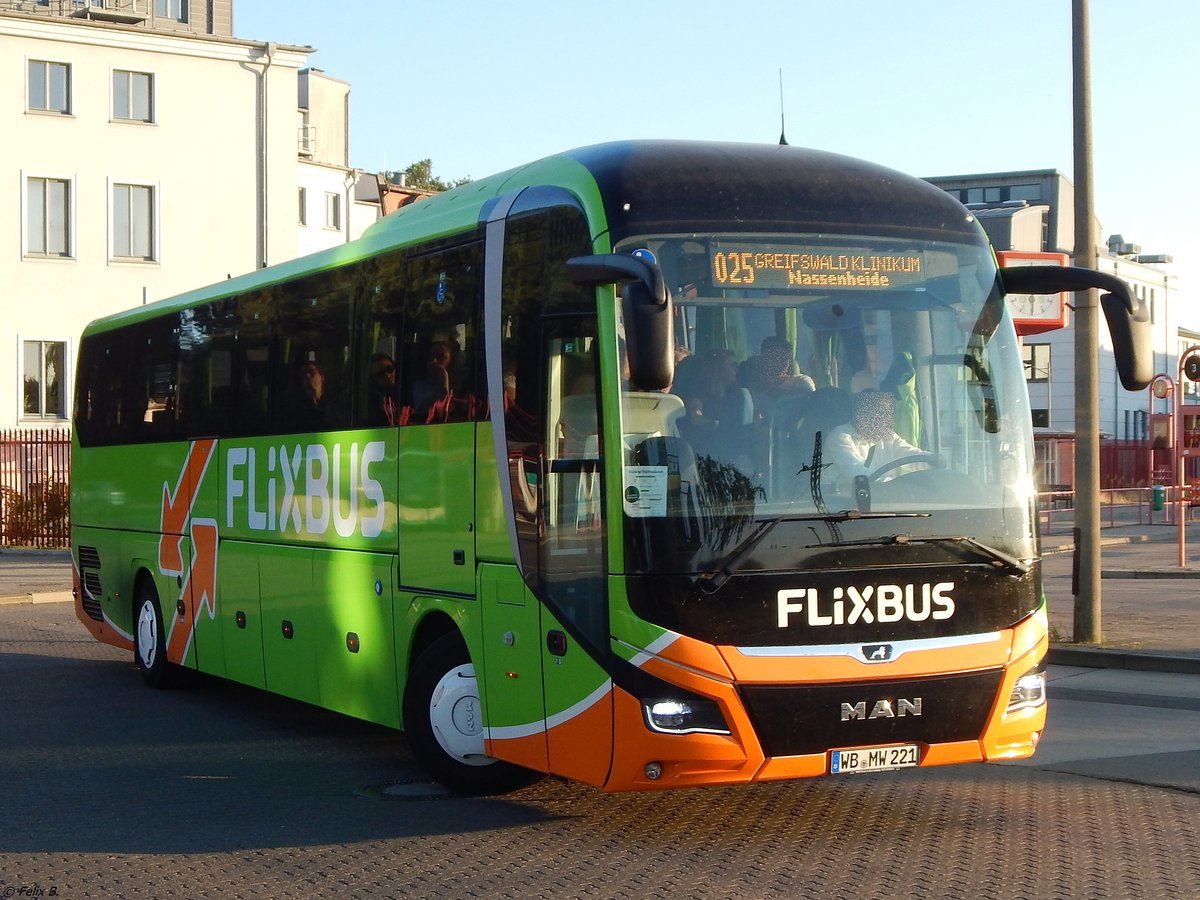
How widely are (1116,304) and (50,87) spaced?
37.9 m

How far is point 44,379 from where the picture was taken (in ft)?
137

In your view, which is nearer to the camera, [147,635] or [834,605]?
[834,605]

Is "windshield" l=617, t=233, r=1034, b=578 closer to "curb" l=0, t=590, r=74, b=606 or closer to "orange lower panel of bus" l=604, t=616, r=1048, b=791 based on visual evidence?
"orange lower panel of bus" l=604, t=616, r=1048, b=791

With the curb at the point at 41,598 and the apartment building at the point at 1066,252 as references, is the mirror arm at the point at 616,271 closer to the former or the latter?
the curb at the point at 41,598

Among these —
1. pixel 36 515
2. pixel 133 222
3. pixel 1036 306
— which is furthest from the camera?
pixel 133 222

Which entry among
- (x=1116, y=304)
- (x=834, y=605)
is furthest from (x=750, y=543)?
(x=1116, y=304)

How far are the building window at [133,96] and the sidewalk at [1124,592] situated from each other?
13.5 meters

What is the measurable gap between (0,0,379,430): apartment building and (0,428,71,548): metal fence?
6.56 metres

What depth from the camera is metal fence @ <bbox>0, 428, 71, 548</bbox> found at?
34594 millimetres

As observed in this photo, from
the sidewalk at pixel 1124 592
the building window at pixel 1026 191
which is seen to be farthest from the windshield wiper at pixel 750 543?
the building window at pixel 1026 191

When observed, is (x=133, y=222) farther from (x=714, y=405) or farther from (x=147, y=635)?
(x=714, y=405)

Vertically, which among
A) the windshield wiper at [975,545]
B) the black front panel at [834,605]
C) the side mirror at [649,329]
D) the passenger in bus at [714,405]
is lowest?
the black front panel at [834,605]

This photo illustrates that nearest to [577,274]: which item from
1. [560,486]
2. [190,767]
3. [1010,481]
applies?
[560,486]

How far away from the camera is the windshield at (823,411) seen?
24.6 feet
